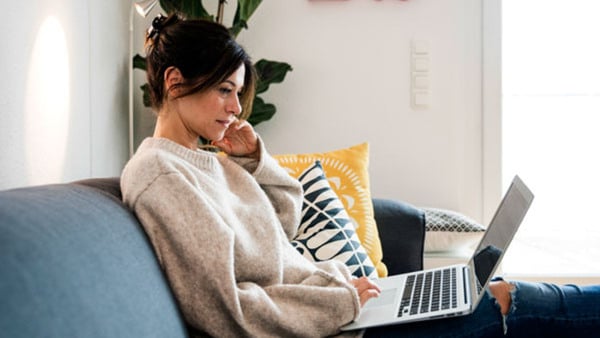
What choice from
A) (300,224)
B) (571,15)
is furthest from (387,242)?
(571,15)

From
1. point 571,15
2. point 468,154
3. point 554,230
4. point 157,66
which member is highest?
point 571,15

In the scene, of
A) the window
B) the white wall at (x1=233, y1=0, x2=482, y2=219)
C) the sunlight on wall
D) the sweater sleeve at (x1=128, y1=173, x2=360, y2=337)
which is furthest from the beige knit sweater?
the window

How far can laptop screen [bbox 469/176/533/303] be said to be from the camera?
1588 mm

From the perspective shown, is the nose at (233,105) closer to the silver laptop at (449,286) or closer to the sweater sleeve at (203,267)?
the sweater sleeve at (203,267)

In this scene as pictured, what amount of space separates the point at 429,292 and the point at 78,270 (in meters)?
0.89

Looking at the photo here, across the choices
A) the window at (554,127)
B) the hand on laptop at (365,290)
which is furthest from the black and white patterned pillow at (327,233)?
the window at (554,127)

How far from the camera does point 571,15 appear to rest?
3572 mm

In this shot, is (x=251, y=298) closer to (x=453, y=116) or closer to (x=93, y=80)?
(x=93, y=80)

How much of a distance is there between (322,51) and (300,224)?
54.4 inches

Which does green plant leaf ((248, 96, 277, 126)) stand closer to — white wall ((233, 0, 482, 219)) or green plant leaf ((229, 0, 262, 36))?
white wall ((233, 0, 482, 219))

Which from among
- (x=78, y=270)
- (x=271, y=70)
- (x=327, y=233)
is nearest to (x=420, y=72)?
(x=271, y=70)

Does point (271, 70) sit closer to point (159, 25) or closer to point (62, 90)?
point (62, 90)

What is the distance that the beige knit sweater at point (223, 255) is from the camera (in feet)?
4.61

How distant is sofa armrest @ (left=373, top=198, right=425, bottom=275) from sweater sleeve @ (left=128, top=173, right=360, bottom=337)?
1.04 meters
